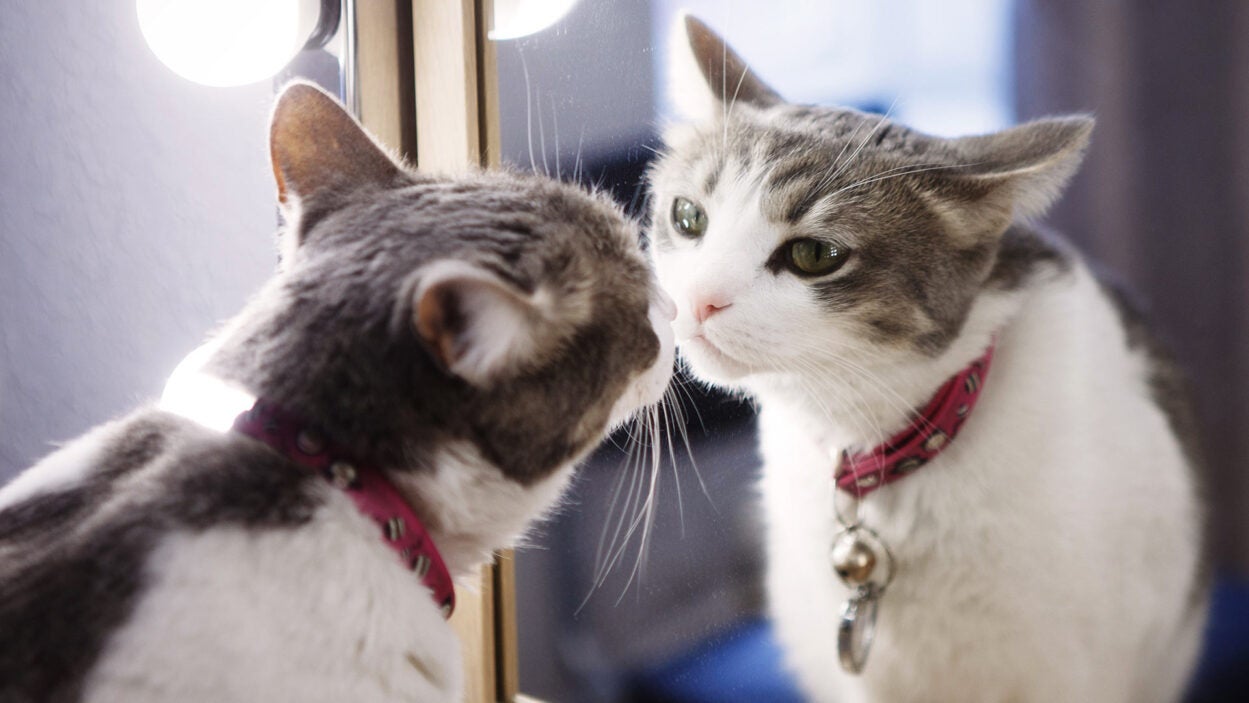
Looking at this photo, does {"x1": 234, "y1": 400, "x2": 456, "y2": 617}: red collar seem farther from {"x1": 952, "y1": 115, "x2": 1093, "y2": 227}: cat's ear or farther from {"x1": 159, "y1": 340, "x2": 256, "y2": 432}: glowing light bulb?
{"x1": 952, "y1": 115, "x2": 1093, "y2": 227}: cat's ear

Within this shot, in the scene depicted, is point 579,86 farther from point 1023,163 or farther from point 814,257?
point 1023,163

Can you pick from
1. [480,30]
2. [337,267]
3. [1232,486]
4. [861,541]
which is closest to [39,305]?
[480,30]

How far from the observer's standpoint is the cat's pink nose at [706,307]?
862mm

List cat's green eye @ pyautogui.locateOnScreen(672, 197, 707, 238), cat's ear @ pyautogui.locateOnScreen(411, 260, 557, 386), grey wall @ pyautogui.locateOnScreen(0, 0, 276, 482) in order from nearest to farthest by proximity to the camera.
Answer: cat's ear @ pyautogui.locateOnScreen(411, 260, 557, 386) < cat's green eye @ pyautogui.locateOnScreen(672, 197, 707, 238) < grey wall @ pyautogui.locateOnScreen(0, 0, 276, 482)

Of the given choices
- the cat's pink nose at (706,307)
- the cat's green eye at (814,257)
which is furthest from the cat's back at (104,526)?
the cat's green eye at (814,257)

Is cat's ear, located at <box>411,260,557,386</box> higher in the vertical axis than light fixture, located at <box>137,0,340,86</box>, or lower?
lower

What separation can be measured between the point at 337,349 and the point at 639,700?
75 cm

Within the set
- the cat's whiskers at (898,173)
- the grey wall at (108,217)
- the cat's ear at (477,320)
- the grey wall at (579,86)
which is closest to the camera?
the cat's ear at (477,320)

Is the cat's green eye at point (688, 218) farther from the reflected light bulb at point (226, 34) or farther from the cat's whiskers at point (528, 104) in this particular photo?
the reflected light bulb at point (226, 34)

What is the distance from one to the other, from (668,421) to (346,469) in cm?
47

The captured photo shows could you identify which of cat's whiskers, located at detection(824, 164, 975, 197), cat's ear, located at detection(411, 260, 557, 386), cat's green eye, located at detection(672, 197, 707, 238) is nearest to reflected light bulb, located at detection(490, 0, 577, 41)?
cat's green eye, located at detection(672, 197, 707, 238)

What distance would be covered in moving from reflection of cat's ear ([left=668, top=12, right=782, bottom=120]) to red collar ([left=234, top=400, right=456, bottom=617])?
0.54 meters

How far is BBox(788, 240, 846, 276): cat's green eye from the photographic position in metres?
0.88

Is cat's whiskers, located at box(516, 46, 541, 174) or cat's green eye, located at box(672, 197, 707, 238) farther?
cat's whiskers, located at box(516, 46, 541, 174)
